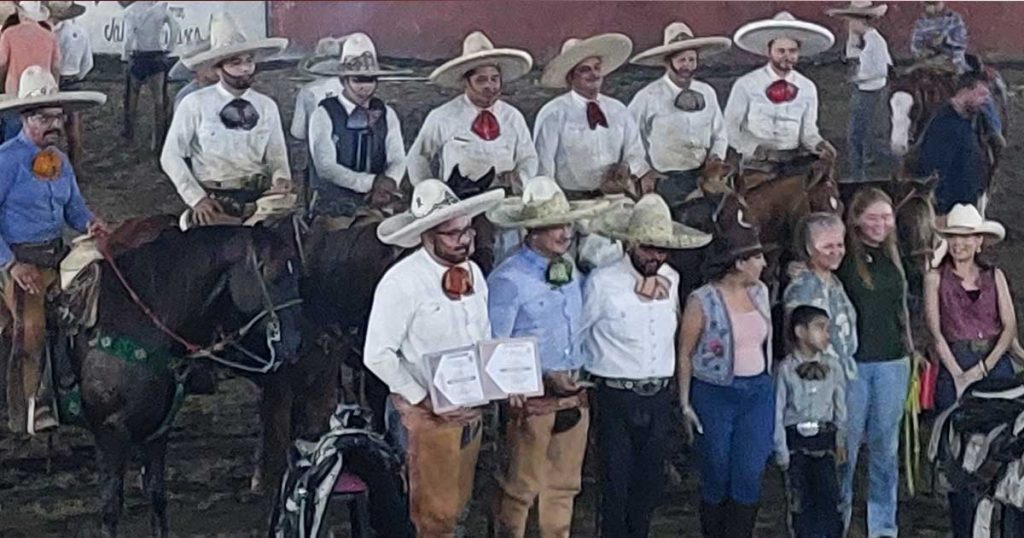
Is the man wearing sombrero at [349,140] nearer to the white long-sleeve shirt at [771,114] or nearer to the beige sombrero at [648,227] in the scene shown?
the beige sombrero at [648,227]

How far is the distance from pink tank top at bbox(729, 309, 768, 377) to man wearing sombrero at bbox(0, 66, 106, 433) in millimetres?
2625

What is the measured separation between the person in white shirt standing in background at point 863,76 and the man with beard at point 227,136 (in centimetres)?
246

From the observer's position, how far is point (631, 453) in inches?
279

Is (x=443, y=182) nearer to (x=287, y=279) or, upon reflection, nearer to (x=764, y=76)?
(x=287, y=279)

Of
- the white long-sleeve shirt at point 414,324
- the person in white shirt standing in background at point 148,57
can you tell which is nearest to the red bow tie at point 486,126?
the white long-sleeve shirt at point 414,324

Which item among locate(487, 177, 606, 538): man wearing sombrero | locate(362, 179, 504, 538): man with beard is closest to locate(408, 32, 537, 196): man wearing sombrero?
locate(487, 177, 606, 538): man wearing sombrero

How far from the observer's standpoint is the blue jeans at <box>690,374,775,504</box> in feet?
23.2

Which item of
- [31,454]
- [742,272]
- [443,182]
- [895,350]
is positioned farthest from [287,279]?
[895,350]

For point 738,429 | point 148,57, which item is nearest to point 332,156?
point 148,57

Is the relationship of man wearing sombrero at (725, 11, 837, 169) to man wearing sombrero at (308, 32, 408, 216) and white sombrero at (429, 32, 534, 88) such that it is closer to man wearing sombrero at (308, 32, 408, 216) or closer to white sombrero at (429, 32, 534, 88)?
white sombrero at (429, 32, 534, 88)

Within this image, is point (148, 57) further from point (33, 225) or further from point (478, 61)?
point (478, 61)

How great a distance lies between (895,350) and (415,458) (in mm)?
2113

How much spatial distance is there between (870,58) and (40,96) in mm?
3532

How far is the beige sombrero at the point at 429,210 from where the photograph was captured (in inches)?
264
